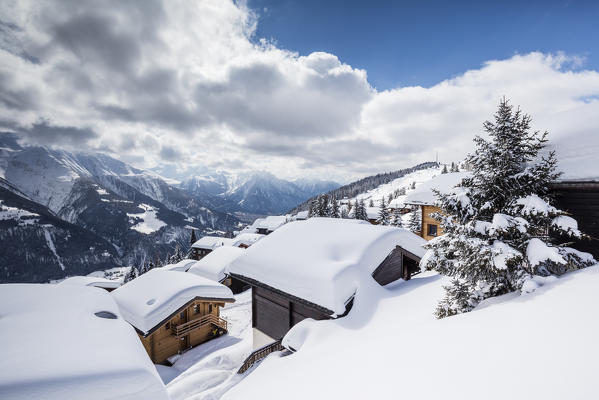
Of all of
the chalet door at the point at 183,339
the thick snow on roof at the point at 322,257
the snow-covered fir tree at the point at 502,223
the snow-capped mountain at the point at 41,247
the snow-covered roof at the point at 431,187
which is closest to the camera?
the snow-covered fir tree at the point at 502,223

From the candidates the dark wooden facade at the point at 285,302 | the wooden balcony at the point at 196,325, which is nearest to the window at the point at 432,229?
the dark wooden facade at the point at 285,302

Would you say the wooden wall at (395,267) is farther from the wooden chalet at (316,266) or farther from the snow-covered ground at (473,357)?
the snow-covered ground at (473,357)

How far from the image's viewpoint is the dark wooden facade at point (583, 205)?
652cm

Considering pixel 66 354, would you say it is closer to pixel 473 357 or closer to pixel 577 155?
pixel 473 357

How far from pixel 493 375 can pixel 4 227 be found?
231 m

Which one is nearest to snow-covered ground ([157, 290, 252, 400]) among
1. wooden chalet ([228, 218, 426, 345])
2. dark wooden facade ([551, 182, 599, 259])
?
wooden chalet ([228, 218, 426, 345])

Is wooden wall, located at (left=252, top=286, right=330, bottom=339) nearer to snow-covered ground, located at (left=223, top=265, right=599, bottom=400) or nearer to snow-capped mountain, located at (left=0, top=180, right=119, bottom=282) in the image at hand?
snow-covered ground, located at (left=223, top=265, right=599, bottom=400)

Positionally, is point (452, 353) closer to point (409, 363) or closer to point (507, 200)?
point (409, 363)

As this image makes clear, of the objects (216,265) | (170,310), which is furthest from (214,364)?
(216,265)

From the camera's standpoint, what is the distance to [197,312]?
2147 cm

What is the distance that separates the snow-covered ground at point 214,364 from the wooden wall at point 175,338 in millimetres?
995

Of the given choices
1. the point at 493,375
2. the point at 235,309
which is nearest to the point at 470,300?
the point at 493,375

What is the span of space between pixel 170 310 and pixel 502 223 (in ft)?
67.4

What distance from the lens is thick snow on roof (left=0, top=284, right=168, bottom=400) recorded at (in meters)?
3.76
